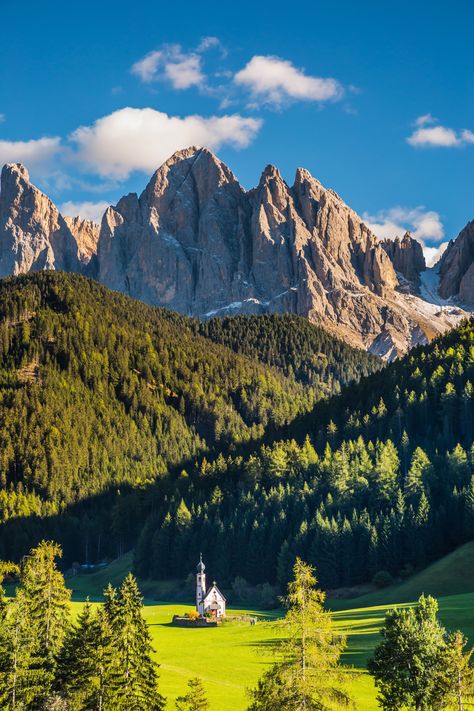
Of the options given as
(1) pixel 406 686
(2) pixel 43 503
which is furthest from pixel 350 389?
(1) pixel 406 686

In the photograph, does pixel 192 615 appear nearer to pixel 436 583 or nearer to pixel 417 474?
pixel 436 583

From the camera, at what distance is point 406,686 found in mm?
42875

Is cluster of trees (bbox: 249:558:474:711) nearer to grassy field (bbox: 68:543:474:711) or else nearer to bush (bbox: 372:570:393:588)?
grassy field (bbox: 68:543:474:711)

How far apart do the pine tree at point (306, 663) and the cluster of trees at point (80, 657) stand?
11.8 m

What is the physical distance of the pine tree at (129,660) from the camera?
42.4 metres

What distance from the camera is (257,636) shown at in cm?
8519

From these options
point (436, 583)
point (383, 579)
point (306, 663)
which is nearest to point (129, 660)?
point (306, 663)

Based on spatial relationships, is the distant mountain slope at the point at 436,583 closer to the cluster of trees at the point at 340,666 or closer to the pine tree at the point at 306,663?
the cluster of trees at the point at 340,666

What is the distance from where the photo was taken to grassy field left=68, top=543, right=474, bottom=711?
59.0 m

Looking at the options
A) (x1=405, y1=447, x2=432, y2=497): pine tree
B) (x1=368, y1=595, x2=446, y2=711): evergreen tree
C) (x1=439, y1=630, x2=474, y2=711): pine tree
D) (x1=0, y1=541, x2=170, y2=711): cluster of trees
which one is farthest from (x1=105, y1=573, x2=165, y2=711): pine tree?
(x1=405, y1=447, x2=432, y2=497): pine tree

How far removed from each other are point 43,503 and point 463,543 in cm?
10652

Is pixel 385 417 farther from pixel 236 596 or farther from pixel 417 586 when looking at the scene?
pixel 417 586

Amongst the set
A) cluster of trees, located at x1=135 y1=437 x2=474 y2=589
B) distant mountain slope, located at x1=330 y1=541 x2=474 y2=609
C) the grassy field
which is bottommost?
the grassy field

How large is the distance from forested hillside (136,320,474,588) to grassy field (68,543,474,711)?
27.4 feet
